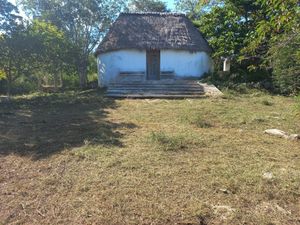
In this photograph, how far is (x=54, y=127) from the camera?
25.9 feet

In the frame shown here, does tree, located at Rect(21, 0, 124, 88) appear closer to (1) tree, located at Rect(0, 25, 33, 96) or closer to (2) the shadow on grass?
(1) tree, located at Rect(0, 25, 33, 96)

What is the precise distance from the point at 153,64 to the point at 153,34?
68.3 inches

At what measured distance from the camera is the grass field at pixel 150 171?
11.9 ft

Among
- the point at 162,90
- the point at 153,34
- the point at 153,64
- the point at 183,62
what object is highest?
the point at 153,34

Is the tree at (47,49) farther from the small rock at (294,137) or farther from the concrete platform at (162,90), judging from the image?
the small rock at (294,137)

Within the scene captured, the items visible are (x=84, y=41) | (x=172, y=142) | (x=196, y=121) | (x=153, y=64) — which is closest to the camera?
(x=172, y=142)

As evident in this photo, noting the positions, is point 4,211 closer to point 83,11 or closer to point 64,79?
point 83,11

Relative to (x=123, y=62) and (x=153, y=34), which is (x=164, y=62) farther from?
(x=123, y=62)

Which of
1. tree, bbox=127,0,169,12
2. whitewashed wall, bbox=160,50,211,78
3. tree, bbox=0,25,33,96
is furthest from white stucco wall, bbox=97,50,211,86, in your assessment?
tree, bbox=127,0,169,12

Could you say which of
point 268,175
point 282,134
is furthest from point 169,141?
point 282,134

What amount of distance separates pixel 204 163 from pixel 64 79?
2602cm

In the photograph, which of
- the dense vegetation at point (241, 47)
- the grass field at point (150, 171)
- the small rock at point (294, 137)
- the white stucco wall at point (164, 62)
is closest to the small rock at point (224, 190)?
the grass field at point (150, 171)

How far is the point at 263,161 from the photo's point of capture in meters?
5.16

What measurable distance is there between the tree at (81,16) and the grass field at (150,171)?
16392mm
